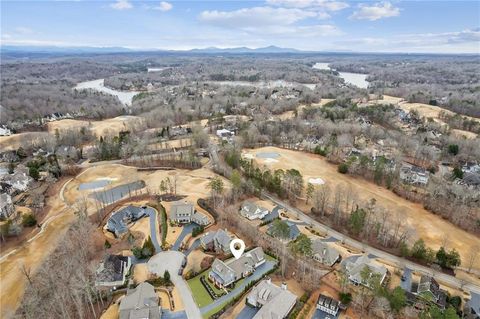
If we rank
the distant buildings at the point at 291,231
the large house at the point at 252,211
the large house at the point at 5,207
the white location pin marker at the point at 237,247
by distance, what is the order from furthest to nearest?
the large house at the point at 5,207 < the large house at the point at 252,211 < the distant buildings at the point at 291,231 < the white location pin marker at the point at 237,247

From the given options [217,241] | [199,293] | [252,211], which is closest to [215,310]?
[199,293]

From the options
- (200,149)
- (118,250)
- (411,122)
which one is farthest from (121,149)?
(411,122)

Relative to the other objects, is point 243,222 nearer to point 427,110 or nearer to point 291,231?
point 291,231

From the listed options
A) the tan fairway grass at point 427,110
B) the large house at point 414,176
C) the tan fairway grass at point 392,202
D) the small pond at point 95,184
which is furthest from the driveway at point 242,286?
the tan fairway grass at point 427,110

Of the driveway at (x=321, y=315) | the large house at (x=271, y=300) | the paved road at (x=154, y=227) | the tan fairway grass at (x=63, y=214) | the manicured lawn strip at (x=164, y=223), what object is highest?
the large house at (x=271, y=300)

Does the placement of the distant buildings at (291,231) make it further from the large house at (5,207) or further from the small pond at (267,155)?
the large house at (5,207)

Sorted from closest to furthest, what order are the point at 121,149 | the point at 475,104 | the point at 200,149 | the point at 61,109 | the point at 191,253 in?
the point at 191,253 < the point at 121,149 < the point at 200,149 < the point at 475,104 < the point at 61,109

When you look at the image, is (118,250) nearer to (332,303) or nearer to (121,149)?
(332,303)
